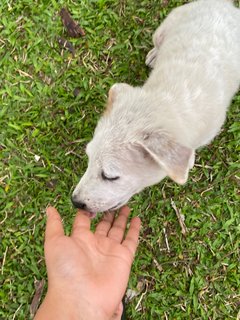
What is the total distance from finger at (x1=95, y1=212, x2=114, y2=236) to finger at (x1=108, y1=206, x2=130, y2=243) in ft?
0.17

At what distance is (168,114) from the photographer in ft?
11.8

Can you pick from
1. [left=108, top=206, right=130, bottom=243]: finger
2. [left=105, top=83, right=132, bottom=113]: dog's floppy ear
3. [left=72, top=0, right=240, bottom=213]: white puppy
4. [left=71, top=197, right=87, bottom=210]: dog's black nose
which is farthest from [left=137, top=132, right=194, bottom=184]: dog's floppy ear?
[left=108, top=206, right=130, bottom=243]: finger

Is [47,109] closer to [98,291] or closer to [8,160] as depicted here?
[8,160]

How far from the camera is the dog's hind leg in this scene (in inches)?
195

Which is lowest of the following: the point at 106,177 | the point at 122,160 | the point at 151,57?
the point at 151,57

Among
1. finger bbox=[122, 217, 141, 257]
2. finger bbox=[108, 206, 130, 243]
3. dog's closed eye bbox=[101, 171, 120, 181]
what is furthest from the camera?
finger bbox=[108, 206, 130, 243]

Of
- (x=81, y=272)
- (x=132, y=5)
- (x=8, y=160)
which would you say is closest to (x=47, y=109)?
(x=8, y=160)

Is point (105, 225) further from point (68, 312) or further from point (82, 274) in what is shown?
point (68, 312)

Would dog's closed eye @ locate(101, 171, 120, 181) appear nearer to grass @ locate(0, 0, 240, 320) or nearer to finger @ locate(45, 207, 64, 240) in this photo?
finger @ locate(45, 207, 64, 240)

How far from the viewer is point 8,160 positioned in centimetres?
518

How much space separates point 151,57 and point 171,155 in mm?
2287

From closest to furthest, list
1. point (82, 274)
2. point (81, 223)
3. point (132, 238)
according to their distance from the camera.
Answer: point (82, 274) < point (81, 223) < point (132, 238)

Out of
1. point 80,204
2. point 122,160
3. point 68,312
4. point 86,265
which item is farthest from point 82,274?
point 122,160

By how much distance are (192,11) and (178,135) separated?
6.02 ft
